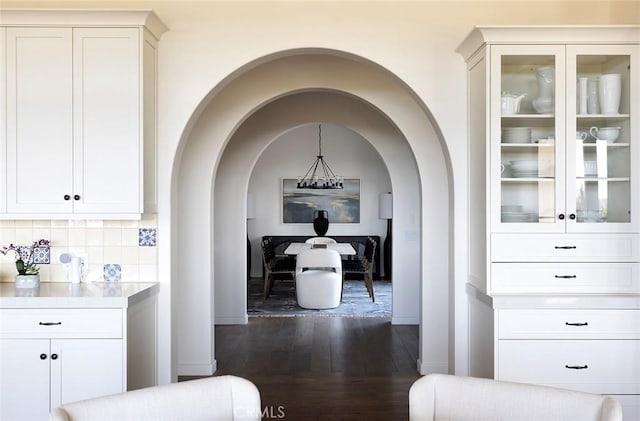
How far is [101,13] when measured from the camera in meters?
3.24

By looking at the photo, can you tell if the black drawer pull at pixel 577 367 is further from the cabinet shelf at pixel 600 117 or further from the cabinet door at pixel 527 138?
the cabinet shelf at pixel 600 117

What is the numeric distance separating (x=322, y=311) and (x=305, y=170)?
425 centimetres

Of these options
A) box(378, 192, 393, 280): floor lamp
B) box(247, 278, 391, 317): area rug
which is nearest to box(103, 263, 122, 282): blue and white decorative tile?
box(247, 278, 391, 317): area rug

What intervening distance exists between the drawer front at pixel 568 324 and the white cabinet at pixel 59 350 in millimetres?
2104

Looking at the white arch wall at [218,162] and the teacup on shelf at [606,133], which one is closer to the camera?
the teacup on shelf at [606,133]

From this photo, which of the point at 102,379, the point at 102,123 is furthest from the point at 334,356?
the point at 102,123

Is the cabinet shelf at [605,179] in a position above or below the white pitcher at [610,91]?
below

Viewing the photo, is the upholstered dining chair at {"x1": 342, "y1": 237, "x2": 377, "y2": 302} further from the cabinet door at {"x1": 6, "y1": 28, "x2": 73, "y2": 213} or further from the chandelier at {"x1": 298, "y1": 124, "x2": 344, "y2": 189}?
the cabinet door at {"x1": 6, "y1": 28, "x2": 73, "y2": 213}

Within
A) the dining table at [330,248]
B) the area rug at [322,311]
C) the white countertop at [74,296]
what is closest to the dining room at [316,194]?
the area rug at [322,311]

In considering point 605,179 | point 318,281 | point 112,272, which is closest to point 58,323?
point 112,272

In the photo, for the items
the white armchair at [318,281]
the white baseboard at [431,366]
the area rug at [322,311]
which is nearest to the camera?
the white baseboard at [431,366]

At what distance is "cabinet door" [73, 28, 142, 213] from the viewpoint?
3.29 metres

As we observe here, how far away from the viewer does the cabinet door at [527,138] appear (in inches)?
127

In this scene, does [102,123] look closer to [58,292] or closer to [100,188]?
[100,188]
